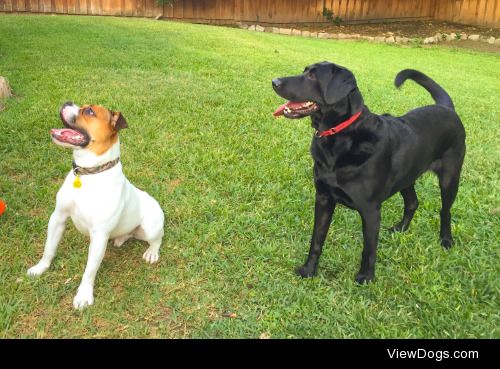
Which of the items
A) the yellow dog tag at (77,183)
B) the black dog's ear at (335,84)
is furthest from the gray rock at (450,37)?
the yellow dog tag at (77,183)

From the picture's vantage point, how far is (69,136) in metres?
2.59

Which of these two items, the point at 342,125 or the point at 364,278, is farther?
the point at 364,278

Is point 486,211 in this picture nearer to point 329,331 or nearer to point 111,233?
point 329,331

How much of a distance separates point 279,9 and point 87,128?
58.2 feet

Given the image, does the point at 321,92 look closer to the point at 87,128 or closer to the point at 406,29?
the point at 87,128

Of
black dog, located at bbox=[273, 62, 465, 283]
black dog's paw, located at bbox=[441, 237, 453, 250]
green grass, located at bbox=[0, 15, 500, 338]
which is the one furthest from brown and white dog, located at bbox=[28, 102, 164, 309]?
black dog's paw, located at bbox=[441, 237, 453, 250]

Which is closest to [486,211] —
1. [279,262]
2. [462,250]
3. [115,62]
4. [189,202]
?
[462,250]

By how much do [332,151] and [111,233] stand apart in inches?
60.0

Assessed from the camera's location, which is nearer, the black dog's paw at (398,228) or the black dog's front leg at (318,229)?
the black dog's front leg at (318,229)

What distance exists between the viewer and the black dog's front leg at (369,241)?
3.00 meters

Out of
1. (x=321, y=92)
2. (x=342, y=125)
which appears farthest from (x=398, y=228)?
(x=321, y=92)

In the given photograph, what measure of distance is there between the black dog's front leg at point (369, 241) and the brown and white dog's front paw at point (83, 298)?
5.93 feet

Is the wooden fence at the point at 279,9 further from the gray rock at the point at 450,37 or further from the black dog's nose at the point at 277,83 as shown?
the black dog's nose at the point at 277,83

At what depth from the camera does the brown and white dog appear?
265 cm
